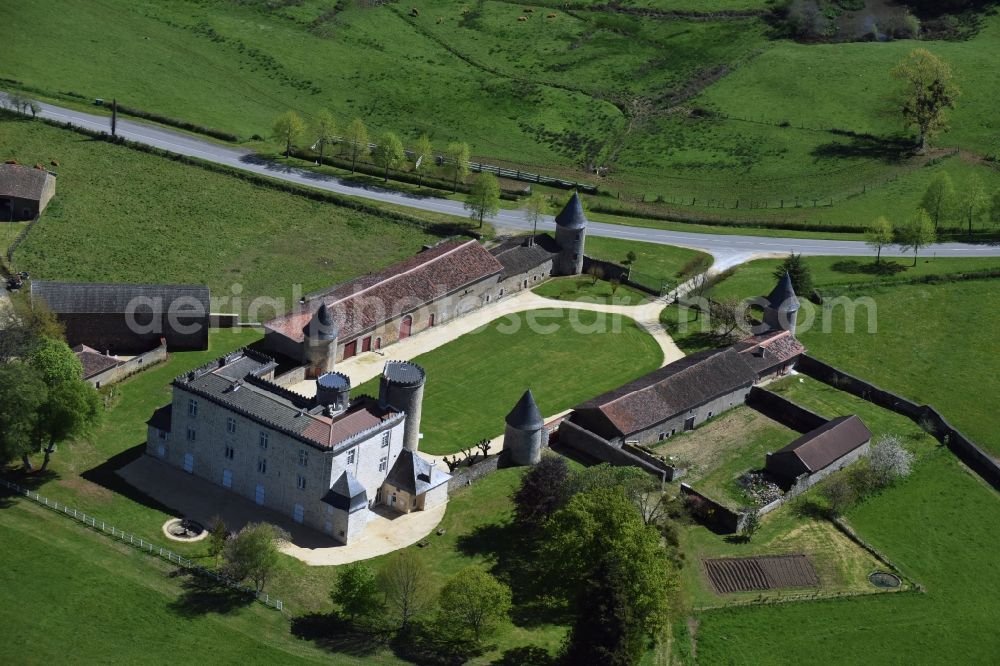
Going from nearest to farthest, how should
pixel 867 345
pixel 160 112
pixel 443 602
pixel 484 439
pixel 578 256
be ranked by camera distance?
pixel 443 602 < pixel 484 439 < pixel 867 345 < pixel 578 256 < pixel 160 112

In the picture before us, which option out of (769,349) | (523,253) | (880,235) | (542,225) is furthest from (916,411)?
(542,225)

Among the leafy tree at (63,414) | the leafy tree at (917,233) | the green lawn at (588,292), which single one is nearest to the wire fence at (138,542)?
the leafy tree at (63,414)

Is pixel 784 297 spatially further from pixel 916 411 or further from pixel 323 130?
pixel 323 130

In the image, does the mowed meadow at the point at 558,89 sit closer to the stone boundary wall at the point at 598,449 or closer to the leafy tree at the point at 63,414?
the stone boundary wall at the point at 598,449

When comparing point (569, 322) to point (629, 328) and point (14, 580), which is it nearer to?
point (629, 328)

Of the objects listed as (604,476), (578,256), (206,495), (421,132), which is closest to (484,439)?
(604,476)

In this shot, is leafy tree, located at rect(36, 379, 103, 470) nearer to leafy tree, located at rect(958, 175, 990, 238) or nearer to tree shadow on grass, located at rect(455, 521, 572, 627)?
tree shadow on grass, located at rect(455, 521, 572, 627)
